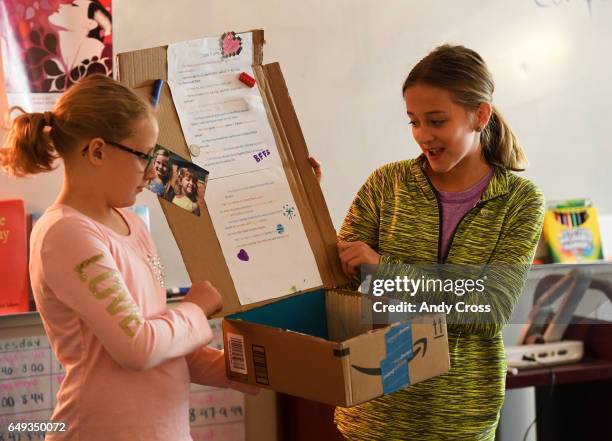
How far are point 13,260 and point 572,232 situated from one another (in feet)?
6.18

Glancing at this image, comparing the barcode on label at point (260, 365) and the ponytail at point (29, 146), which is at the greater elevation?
the ponytail at point (29, 146)

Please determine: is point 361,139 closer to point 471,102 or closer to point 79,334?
point 471,102

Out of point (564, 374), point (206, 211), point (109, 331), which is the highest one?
point (206, 211)

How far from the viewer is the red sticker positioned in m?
1.50

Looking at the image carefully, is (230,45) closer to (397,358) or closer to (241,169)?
(241,169)

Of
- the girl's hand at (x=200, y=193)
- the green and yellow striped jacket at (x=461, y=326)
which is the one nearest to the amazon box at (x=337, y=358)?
the green and yellow striped jacket at (x=461, y=326)

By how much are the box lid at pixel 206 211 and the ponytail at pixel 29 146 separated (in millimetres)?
170

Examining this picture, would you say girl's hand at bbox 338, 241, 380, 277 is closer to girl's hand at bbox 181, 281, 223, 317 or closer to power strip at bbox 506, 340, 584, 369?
girl's hand at bbox 181, 281, 223, 317

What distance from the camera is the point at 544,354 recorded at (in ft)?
7.85

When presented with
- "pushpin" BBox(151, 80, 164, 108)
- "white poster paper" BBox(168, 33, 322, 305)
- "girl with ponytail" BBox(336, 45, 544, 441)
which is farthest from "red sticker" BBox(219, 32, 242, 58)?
"girl with ponytail" BBox(336, 45, 544, 441)

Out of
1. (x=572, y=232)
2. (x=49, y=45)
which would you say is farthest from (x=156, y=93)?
(x=572, y=232)

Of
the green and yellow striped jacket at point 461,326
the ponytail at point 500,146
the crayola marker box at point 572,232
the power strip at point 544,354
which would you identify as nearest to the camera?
the green and yellow striped jacket at point 461,326

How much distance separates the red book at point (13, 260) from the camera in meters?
2.24

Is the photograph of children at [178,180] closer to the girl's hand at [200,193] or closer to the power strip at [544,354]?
the girl's hand at [200,193]
